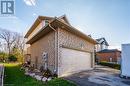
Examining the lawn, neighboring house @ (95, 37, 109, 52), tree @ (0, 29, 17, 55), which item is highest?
tree @ (0, 29, 17, 55)

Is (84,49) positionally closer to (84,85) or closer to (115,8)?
(115,8)

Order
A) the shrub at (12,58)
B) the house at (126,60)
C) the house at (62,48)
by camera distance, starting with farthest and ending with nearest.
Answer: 1. the shrub at (12,58)
2. the house at (126,60)
3. the house at (62,48)

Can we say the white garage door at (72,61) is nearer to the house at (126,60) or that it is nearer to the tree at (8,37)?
the house at (126,60)

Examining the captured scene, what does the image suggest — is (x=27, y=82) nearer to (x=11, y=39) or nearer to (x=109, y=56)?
(x=109, y=56)

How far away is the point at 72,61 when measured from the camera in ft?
54.2

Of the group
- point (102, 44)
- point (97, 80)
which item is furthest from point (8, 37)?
point (97, 80)

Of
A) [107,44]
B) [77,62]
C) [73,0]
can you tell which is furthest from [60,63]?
[107,44]

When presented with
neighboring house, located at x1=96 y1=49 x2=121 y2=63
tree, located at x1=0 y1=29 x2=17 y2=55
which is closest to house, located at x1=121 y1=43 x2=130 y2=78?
neighboring house, located at x1=96 y1=49 x2=121 y2=63

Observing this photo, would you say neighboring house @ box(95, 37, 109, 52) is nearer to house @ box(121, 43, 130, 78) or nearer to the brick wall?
the brick wall

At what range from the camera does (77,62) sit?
17.7 metres

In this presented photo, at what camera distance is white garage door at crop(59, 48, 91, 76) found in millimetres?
14891

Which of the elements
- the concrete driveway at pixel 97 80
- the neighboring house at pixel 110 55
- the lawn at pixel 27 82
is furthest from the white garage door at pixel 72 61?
the neighboring house at pixel 110 55

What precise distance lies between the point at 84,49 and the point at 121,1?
6.66 meters

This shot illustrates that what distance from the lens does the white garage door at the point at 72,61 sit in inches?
586
